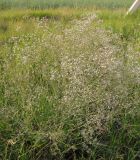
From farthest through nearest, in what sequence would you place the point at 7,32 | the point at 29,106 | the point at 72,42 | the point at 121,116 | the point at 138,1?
the point at 138,1 < the point at 7,32 < the point at 72,42 < the point at 121,116 < the point at 29,106

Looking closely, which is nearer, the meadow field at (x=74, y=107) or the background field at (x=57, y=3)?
the meadow field at (x=74, y=107)

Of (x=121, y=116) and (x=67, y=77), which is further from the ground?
(x=67, y=77)

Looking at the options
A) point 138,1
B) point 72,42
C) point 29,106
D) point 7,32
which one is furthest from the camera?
point 138,1

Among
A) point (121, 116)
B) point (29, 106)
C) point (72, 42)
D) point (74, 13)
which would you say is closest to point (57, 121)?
point (29, 106)

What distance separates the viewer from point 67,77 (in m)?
3.31

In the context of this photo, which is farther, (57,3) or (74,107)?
(57,3)

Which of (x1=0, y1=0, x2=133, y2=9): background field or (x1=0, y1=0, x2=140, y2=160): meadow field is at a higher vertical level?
(x1=0, y1=0, x2=133, y2=9): background field

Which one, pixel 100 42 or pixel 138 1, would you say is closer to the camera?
pixel 100 42

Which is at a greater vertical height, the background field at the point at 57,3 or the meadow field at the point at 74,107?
the background field at the point at 57,3

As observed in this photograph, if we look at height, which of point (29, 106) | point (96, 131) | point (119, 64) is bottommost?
point (96, 131)

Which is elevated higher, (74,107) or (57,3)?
(57,3)

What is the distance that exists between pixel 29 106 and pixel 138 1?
5148 mm

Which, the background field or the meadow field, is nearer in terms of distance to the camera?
the meadow field

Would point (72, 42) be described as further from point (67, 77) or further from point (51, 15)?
point (51, 15)
